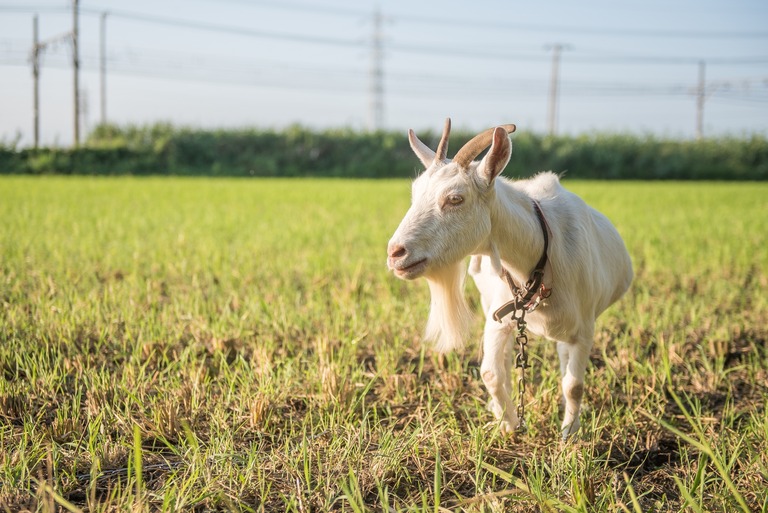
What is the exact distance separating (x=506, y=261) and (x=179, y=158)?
27251 millimetres

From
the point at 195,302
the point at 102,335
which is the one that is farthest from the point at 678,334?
the point at 102,335

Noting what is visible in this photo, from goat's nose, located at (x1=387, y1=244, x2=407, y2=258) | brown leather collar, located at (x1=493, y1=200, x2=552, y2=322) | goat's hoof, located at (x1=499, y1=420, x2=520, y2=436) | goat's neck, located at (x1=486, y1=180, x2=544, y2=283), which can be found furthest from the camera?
goat's hoof, located at (x1=499, y1=420, x2=520, y2=436)

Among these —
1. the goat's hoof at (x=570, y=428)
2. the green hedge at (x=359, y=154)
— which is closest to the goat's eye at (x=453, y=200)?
the goat's hoof at (x=570, y=428)

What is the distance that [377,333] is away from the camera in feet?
14.0

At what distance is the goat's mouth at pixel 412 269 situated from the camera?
2443 mm

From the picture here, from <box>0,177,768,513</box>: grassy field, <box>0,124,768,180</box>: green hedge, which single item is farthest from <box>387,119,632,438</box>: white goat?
<box>0,124,768,180</box>: green hedge


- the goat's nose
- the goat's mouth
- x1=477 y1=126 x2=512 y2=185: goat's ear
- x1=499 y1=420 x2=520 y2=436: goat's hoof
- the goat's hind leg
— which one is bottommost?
x1=499 y1=420 x2=520 y2=436: goat's hoof

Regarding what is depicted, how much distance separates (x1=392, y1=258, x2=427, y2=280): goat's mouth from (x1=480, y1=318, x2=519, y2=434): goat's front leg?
0.73m

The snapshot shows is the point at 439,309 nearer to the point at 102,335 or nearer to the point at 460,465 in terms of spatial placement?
the point at 460,465

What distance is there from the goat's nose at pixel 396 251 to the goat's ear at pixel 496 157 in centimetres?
41

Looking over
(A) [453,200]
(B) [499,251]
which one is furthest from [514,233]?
(A) [453,200]

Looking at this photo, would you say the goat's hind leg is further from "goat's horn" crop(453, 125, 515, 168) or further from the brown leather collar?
"goat's horn" crop(453, 125, 515, 168)

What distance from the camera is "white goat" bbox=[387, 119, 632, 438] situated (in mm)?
2494

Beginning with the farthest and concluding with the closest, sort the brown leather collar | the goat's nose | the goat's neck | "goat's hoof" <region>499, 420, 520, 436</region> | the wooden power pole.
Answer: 1. the wooden power pole
2. "goat's hoof" <region>499, 420, 520, 436</region>
3. the brown leather collar
4. the goat's neck
5. the goat's nose
